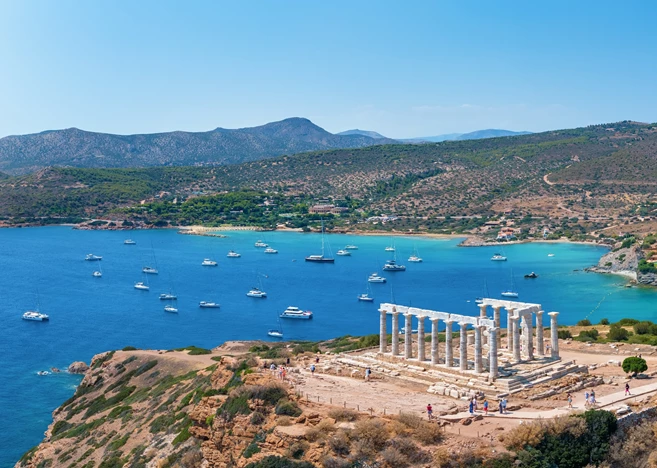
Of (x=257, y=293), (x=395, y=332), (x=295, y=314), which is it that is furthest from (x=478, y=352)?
(x=257, y=293)

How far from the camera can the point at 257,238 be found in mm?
157125

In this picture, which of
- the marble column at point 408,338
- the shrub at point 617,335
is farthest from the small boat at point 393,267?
the marble column at point 408,338

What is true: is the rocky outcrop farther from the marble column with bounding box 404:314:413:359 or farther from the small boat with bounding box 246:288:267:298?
the marble column with bounding box 404:314:413:359

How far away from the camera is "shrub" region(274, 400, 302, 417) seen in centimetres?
2814

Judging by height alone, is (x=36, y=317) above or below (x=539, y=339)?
below

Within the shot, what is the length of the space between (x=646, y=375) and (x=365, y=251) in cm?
10510

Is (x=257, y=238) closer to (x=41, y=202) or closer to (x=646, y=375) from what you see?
(x=41, y=202)

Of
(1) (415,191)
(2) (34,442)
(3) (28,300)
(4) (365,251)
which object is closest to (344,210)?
(1) (415,191)

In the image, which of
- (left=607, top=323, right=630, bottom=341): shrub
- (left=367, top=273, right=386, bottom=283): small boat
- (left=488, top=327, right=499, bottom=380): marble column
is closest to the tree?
(left=488, top=327, right=499, bottom=380): marble column

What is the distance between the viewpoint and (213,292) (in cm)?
10262

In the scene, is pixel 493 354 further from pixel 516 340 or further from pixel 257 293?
pixel 257 293

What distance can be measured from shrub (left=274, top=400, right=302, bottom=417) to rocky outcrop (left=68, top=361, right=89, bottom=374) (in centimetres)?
4054

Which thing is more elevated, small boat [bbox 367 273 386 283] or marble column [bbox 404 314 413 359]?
marble column [bbox 404 314 413 359]

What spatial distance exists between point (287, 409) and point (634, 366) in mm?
14930
